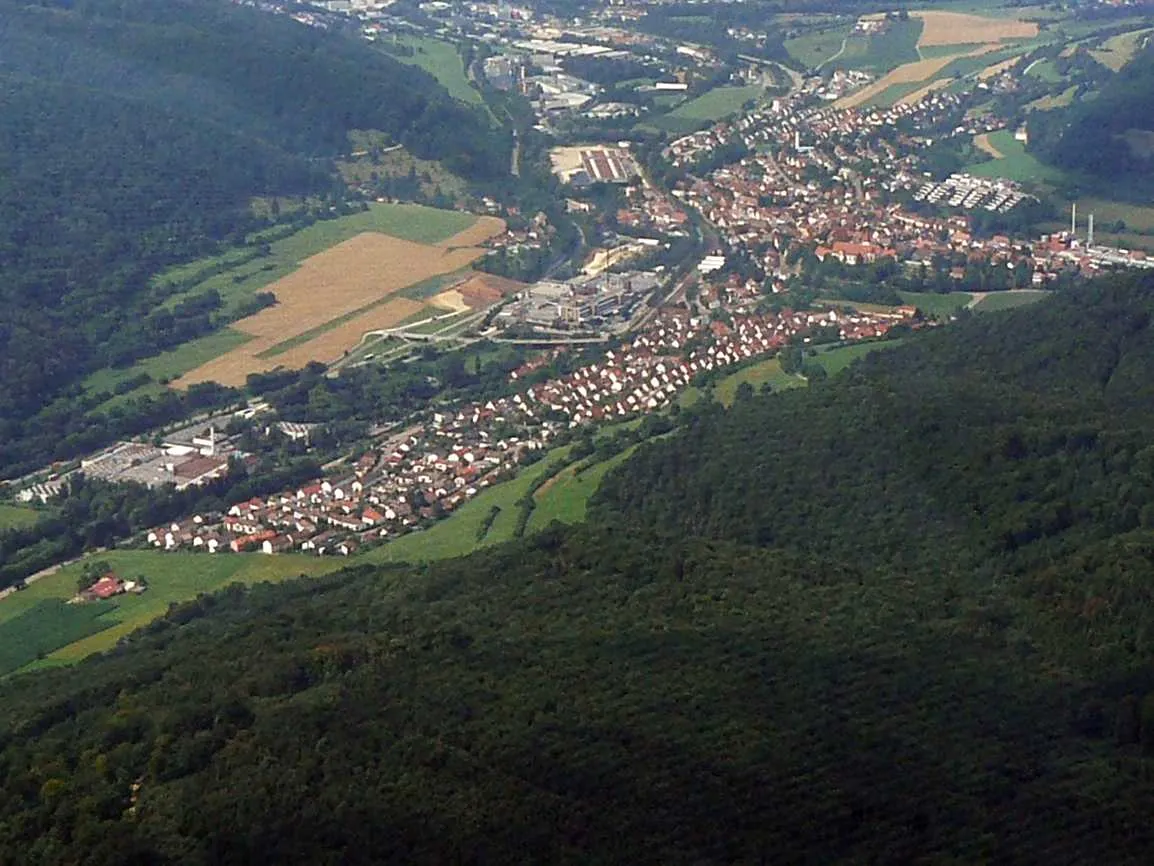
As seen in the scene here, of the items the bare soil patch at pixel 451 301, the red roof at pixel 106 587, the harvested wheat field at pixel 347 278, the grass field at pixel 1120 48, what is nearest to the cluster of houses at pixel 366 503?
the red roof at pixel 106 587

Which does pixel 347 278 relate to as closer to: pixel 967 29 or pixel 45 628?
pixel 45 628

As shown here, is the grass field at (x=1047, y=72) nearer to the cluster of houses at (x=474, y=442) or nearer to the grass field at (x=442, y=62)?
the grass field at (x=442, y=62)

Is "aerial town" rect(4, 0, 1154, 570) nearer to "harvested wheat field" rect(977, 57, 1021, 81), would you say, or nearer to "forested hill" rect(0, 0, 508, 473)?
"harvested wheat field" rect(977, 57, 1021, 81)

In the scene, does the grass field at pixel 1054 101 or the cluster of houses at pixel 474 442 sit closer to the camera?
the cluster of houses at pixel 474 442

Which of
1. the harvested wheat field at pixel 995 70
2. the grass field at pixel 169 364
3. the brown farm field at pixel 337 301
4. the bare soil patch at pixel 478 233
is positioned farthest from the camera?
the harvested wheat field at pixel 995 70

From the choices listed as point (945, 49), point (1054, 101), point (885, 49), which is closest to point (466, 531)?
point (1054, 101)

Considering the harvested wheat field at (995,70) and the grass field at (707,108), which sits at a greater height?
the grass field at (707,108)
